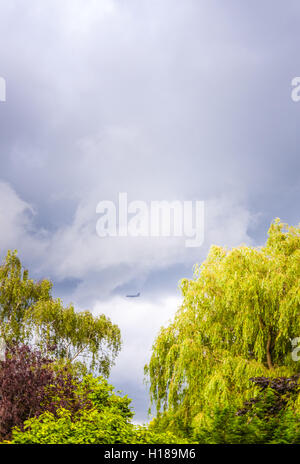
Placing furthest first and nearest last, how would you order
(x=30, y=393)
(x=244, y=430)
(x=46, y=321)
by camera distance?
(x=46, y=321), (x=30, y=393), (x=244, y=430)

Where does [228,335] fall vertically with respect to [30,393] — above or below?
above

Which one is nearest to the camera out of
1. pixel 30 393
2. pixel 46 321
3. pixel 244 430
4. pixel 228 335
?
pixel 244 430

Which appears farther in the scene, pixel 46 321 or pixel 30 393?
pixel 46 321

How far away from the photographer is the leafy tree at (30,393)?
12.1 metres

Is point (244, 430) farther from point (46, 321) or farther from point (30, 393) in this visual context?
point (46, 321)

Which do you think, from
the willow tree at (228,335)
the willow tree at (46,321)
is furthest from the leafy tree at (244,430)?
the willow tree at (46,321)

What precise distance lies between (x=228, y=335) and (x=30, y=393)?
5.97 meters

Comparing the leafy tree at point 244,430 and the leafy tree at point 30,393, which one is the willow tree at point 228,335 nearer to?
the leafy tree at point 30,393

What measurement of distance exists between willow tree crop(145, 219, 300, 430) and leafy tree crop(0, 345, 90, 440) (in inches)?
117

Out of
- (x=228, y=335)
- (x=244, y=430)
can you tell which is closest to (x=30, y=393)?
(x=228, y=335)

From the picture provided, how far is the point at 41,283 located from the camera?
1107 inches

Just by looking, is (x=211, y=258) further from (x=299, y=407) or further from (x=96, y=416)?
(x=96, y=416)

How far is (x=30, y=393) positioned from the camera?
41.2 ft
